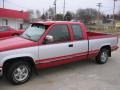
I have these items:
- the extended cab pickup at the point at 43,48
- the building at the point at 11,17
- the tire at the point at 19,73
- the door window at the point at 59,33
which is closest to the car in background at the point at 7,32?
the extended cab pickup at the point at 43,48

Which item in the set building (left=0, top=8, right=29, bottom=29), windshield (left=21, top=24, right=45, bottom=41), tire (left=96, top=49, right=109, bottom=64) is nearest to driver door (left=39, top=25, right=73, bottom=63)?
windshield (left=21, top=24, right=45, bottom=41)

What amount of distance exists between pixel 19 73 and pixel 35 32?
154cm

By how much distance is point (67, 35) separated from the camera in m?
6.71

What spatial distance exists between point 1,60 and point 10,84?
3.10ft

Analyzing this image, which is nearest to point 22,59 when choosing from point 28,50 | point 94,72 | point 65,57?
point 28,50

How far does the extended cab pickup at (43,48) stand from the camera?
18.0 feet

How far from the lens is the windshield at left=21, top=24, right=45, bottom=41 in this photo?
240 inches

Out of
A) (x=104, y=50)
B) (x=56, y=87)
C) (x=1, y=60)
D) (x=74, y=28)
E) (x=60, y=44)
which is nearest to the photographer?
(x=1, y=60)

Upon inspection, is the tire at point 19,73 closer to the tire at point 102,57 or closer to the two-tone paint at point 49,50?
the two-tone paint at point 49,50

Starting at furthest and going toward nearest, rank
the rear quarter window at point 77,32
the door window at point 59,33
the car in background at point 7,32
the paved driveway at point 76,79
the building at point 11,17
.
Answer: the building at point 11,17 → the car in background at point 7,32 → the rear quarter window at point 77,32 → the door window at point 59,33 → the paved driveway at point 76,79

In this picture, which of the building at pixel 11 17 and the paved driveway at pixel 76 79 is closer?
the paved driveway at pixel 76 79

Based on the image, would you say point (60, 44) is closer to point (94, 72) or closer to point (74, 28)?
point (74, 28)

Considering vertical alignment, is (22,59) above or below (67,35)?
below

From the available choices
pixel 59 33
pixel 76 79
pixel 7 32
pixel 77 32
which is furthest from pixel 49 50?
pixel 7 32
